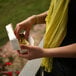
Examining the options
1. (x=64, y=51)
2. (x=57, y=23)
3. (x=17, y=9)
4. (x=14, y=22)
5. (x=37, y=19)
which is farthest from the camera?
(x=17, y=9)

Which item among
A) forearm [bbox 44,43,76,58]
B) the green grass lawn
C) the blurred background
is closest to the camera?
forearm [bbox 44,43,76,58]

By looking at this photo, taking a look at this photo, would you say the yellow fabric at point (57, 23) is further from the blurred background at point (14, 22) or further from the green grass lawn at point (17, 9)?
the green grass lawn at point (17, 9)

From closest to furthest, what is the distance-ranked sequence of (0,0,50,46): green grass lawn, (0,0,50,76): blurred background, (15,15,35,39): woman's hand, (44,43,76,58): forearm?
1. (44,43,76,58): forearm
2. (15,15,35,39): woman's hand
3. (0,0,50,76): blurred background
4. (0,0,50,46): green grass lawn

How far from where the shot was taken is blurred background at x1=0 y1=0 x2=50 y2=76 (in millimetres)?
2590

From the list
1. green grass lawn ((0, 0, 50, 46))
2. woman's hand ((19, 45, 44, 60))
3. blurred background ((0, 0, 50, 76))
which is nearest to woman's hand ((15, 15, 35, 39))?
woman's hand ((19, 45, 44, 60))

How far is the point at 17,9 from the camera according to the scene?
370 cm

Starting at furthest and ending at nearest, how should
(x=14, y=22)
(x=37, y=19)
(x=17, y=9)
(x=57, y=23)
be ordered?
(x=17, y=9) < (x=14, y=22) < (x=37, y=19) < (x=57, y=23)

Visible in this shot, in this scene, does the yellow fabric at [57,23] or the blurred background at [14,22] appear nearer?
the yellow fabric at [57,23]

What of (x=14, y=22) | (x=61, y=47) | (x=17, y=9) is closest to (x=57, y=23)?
(x=61, y=47)

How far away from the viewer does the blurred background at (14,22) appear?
2.59 meters

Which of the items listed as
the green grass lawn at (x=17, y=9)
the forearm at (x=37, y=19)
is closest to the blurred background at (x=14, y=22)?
the green grass lawn at (x=17, y=9)

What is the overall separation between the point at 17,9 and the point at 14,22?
46 centimetres

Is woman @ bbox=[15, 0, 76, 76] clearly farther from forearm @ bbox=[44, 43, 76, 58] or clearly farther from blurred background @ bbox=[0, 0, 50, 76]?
blurred background @ bbox=[0, 0, 50, 76]

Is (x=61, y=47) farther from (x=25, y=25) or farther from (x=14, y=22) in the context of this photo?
(x=14, y=22)
